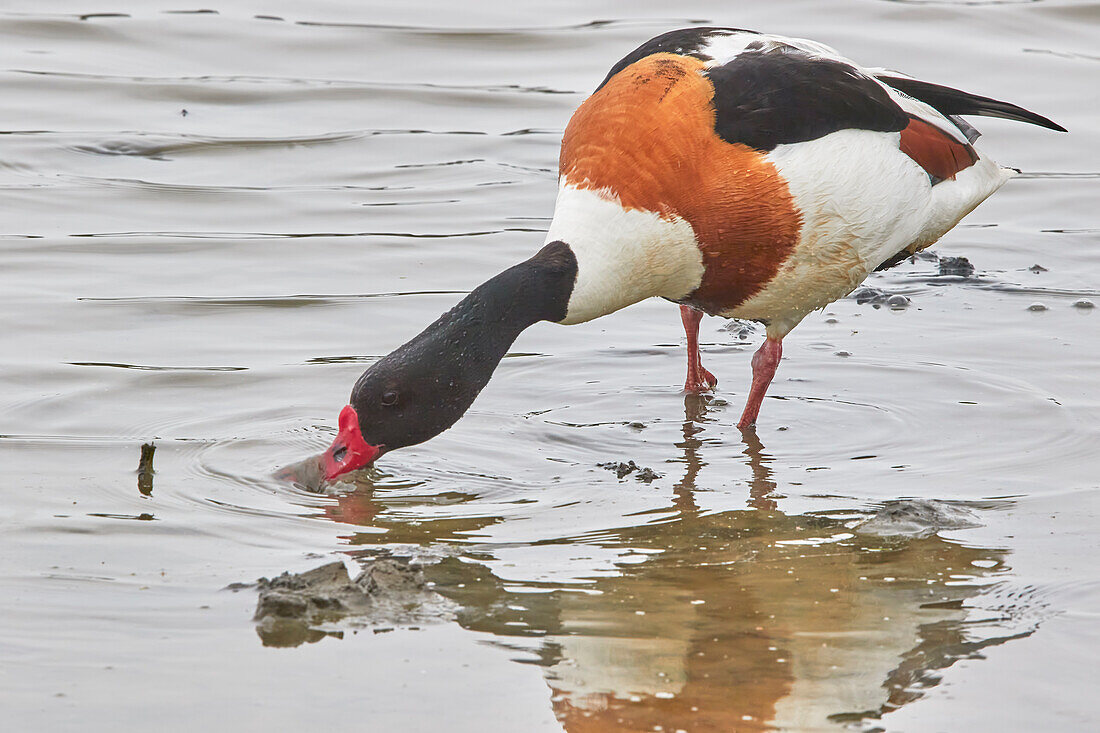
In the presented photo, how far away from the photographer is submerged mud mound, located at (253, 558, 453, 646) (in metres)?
4.03

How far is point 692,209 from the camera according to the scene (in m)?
5.50

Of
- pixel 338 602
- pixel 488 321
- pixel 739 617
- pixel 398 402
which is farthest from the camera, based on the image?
pixel 488 321

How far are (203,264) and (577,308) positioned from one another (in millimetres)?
3139

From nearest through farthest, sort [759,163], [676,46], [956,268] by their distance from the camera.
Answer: [759,163] < [676,46] < [956,268]

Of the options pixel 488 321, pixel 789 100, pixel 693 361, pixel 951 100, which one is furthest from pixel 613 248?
pixel 951 100

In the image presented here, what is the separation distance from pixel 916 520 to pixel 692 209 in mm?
1383

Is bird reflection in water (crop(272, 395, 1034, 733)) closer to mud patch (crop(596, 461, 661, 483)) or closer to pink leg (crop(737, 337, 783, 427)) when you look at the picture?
mud patch (crop(596, 461, 661, 483))

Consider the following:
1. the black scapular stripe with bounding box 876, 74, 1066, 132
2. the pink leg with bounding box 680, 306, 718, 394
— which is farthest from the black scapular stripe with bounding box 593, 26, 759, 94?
the pink leg with bounding box 680, 306, 718, 394

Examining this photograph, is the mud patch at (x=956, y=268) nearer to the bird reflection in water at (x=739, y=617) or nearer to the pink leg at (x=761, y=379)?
the pink leg at (x=761, y=379)

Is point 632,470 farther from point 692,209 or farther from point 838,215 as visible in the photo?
point 838,215

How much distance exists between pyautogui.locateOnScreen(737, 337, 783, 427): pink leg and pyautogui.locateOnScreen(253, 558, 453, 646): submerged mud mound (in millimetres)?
2323

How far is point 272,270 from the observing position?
7.98m

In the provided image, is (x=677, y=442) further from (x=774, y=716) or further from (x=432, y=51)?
(x=432, y=51)

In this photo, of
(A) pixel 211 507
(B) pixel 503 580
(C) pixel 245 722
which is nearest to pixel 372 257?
(A) pixel 211 507
